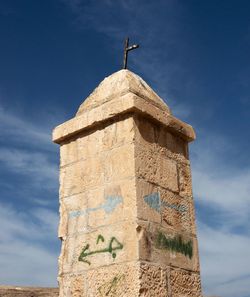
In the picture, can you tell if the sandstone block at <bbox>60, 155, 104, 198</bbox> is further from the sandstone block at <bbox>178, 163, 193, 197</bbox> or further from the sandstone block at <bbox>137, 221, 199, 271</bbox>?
the sandstone block at <bbox>178, 163, 193, 197</bbox>

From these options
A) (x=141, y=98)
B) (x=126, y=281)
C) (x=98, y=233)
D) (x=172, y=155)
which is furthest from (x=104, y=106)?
(x=126, y=281)

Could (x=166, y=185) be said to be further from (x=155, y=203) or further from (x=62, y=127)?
(x=62, y=127)

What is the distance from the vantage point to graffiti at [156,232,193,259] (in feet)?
11.0

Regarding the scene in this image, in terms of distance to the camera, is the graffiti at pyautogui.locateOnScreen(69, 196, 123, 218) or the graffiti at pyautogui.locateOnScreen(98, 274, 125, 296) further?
the graffiti at pyautogui.locateOnScreen(69, 196, 123, 218)

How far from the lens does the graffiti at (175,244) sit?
132 inches

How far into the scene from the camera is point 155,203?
11.2 ft

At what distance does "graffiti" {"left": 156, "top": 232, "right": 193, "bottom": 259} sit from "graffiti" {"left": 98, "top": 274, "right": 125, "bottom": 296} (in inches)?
15.2

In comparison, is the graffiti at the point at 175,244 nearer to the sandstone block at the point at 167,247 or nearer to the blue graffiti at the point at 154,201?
the sandstone block at the point at 167,247

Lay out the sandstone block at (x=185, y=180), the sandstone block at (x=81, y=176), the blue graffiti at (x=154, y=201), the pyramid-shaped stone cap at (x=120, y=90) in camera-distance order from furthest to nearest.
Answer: the sandstone block at (x=185, y=180) < the pyramid-shaped stone cap at (x=120, y=90) < the sandstone block at (x=81, y=176) < the blue graffiti at (x=154, y=201)

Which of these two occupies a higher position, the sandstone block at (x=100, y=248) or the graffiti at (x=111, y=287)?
the sandstone block at (x=100, y=248)

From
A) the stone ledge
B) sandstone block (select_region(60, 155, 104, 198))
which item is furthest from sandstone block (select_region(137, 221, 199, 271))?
the stone ledge

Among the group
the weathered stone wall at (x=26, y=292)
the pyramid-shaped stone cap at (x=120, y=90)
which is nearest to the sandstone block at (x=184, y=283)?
the pyramid-shaped stone cap at (x=120, y=90)

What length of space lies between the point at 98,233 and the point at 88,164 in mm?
612

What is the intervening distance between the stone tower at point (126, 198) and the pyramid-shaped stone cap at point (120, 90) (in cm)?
1
